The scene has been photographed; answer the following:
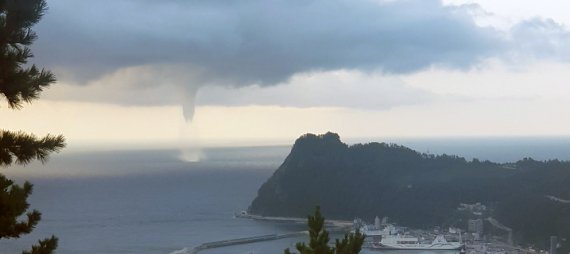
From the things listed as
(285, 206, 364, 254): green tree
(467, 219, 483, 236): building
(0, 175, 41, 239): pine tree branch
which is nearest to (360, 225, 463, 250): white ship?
(467, 219, 483, 236): building

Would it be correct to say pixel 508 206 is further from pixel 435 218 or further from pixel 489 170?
pixel 489 170

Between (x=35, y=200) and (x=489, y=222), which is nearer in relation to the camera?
(x=489, y=222)

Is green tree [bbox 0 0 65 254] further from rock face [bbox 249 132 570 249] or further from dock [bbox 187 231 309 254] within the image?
rock face [bbox 249 132 570 249]

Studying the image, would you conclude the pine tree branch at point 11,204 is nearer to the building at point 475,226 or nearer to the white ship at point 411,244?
the white ship at point 411,244

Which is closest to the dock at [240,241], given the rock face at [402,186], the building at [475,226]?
the rock face at [402,186]

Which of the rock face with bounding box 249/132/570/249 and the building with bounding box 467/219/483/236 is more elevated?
the rock face with bounding box 249/132/570/249

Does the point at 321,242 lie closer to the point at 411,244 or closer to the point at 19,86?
the point at 19,86

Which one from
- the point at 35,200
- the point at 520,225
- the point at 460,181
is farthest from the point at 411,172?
the point at 35,200

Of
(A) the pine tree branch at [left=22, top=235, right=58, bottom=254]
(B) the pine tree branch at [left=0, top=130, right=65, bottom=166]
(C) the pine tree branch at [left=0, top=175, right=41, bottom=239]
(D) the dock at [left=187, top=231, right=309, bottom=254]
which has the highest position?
(B) the pine tree branch at [left=0, top=130, right=65, bottom=166]
